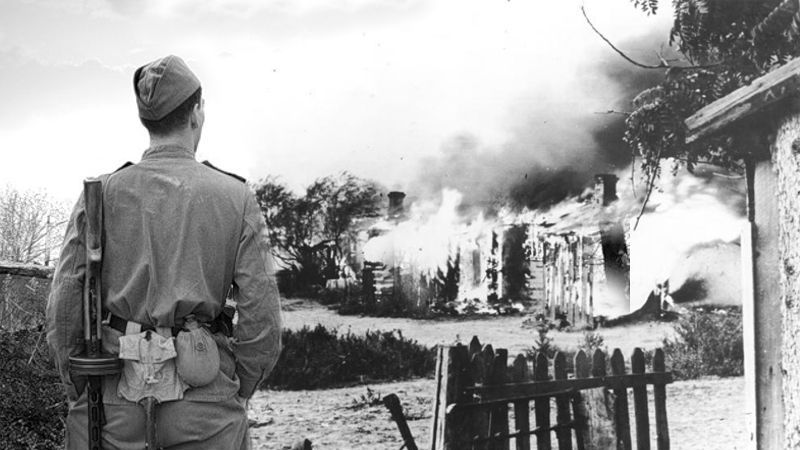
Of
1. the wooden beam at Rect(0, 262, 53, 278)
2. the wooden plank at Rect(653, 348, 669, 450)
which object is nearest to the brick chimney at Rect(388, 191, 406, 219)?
the wooden plank at Rect(653, 348, 669, 450)

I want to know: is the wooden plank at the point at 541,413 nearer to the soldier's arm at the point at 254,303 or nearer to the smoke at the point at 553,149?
the smoke at the point at 553,149

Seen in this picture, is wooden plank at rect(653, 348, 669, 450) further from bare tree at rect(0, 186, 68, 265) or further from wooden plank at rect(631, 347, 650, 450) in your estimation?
bare tree at rect(0, 186, 68, 265)

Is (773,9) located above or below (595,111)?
above

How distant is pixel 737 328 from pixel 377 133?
1.81 metres

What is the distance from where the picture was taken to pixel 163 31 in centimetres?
423

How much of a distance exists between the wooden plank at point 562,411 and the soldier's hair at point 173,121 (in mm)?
1944

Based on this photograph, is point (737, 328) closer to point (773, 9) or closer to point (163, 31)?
point (773, 9)

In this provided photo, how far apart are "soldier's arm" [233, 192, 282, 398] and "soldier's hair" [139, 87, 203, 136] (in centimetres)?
31

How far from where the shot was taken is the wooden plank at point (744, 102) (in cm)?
369

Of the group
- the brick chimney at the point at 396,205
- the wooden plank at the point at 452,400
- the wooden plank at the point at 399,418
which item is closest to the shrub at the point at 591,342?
the wooden plank at the point at 452,400

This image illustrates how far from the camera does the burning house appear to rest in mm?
3791

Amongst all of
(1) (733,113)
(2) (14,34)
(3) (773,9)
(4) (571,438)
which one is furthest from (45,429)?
(3) (773,9)

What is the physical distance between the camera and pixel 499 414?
3.63 meters

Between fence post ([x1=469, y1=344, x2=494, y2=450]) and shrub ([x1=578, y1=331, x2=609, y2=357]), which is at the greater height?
shrub ([x1=578, y1=331, x2=609, y2=357])
